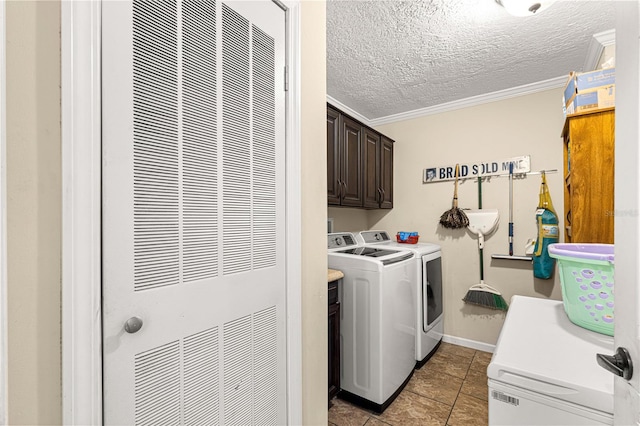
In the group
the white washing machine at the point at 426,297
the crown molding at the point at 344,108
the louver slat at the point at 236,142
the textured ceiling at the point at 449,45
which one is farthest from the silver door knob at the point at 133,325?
the crown molding at the point at 344,108

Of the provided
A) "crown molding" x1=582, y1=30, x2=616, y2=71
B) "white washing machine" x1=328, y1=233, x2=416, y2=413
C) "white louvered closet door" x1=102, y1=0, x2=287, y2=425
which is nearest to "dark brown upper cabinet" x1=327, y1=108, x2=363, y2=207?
"white washing machine" x1=328, y1=233, x2=416, y2=413

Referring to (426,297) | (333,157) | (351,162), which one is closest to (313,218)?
(333,157)

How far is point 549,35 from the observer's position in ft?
6.24

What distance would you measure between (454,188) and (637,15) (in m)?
2.60

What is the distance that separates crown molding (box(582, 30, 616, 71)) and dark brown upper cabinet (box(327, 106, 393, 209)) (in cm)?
168

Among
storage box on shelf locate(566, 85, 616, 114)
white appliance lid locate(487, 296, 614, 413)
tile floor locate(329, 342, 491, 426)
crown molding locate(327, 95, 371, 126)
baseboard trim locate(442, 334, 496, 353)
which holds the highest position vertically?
crown molding locate(327, 95, 371, 126)

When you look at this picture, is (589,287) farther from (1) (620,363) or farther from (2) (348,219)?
(2) (348,219)

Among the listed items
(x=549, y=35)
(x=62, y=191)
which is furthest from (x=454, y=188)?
(x=62, y=191)

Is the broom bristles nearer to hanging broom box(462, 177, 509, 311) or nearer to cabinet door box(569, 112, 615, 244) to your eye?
hanging broom box(462, 177, 509, 311)

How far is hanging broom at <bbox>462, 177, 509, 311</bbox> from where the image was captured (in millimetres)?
2709

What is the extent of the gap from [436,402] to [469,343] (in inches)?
42.5

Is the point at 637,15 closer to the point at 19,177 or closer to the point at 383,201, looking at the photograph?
the point at 19,177

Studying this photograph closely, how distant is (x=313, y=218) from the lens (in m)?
1.29

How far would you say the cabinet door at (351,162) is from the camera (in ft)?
8.29
